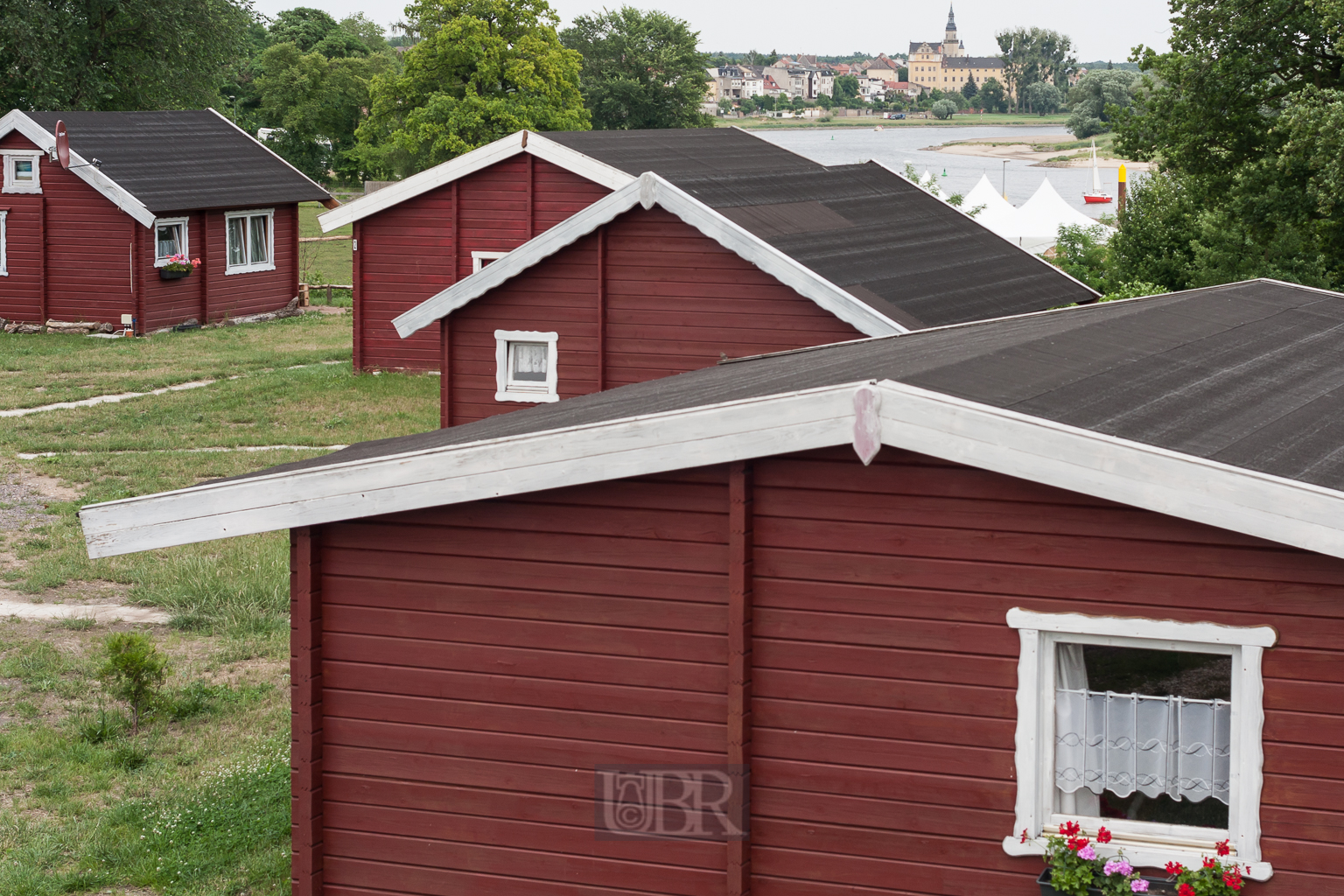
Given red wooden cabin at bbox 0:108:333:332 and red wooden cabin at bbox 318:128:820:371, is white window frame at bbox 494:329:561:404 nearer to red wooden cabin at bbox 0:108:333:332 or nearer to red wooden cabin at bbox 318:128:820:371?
red wooden cabin at bbox 318:128:820:371

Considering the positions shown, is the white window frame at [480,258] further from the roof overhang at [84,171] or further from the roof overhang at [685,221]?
the roof overhang at [84,171]

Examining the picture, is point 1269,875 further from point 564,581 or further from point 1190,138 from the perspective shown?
point 1190,138

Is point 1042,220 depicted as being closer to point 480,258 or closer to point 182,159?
point 480,258

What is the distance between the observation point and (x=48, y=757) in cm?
1097

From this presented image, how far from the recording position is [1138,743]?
22.1 feet

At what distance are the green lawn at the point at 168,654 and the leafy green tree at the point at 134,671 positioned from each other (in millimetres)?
143

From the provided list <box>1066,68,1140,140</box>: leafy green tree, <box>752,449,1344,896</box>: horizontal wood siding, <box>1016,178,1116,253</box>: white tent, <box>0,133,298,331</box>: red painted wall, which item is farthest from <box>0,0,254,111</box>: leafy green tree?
<box>1066,68,1140,140</box>: leafy green tree

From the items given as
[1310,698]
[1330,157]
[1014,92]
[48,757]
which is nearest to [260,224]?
[1330,157]

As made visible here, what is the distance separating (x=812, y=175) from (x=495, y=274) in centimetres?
492

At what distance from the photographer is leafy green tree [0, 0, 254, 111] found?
4728cm

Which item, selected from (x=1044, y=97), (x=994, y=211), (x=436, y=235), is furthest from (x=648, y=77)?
(x=1044, y=97)

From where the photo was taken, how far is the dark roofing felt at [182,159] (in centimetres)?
3338

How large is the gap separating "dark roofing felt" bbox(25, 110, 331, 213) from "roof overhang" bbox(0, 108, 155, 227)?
10.7 inches

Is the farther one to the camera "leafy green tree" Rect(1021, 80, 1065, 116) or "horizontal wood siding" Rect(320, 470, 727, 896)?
"leafy green tree" Rect(1021, 80, 1065, 116)
